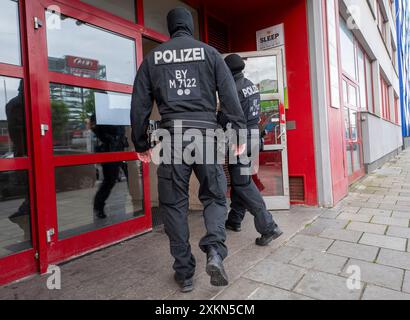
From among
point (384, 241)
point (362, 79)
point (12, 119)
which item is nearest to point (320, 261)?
point (384, 241)

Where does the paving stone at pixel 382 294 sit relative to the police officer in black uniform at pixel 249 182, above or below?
below

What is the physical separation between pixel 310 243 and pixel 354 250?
387 millimetres

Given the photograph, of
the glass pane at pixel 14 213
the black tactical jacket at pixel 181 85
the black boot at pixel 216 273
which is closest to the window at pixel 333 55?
the black tactical jacket at pixel 181 85

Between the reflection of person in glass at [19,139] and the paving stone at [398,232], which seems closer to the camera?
the reflection of person in glass at [19,139]

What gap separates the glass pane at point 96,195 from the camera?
2.74 meters

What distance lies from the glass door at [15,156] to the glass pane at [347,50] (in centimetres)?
638

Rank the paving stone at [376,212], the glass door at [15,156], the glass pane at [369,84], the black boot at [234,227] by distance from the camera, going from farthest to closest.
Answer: the glass pane at [369,84] < the paving stone at [376,212] < the black boot at [234,227] < the glass door at [15,156]

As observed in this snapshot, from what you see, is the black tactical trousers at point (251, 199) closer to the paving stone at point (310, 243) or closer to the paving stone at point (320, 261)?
the paving stone at point (310, 243)

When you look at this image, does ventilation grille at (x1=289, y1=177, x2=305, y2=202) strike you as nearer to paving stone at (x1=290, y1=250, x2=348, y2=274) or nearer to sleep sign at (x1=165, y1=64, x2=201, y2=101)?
paving stone at (x1=290, y1=250, x2=348, y2=274)

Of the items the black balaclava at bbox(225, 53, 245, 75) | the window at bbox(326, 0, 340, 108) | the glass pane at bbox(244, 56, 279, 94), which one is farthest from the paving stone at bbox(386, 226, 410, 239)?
the black balaclava at bbox(225, 53, 245, 75)

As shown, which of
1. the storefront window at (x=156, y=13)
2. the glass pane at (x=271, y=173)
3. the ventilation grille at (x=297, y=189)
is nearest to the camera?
Result: the storefront window at (x=156, y=13)

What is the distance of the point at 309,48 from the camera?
13.9ft

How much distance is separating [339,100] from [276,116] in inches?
55.9

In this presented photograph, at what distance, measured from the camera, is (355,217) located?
3824 mm
